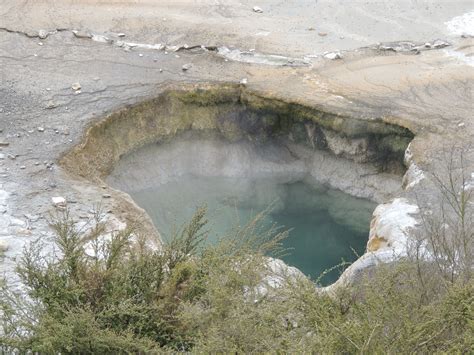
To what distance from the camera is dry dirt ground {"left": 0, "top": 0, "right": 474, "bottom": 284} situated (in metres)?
10.5

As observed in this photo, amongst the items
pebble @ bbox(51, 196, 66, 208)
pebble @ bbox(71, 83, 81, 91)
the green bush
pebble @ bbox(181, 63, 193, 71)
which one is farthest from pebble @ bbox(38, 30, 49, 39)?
the green bush

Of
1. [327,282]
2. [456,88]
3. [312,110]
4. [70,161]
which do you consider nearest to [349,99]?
[312,110]

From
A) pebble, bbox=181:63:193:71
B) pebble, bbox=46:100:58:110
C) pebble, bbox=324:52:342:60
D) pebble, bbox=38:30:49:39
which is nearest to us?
pebble, bbox=46:100:58:110

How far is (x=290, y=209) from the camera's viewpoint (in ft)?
42.9

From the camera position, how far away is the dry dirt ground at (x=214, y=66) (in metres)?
10.5

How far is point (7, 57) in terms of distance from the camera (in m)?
12.9

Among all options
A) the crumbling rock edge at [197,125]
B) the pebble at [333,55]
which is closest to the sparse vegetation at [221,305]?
the crumbling rock edge at [197,125]

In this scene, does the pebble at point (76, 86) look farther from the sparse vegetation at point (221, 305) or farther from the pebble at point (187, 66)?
the sparse vegetation at point (221, 305)

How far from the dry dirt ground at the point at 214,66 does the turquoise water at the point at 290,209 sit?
1.77 m

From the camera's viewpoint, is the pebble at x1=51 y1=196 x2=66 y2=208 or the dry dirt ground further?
the dry dirt ground

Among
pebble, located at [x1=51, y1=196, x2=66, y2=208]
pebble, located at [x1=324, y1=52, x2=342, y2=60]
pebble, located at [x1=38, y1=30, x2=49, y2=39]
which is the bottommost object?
pebble, located at [x1=51, y1=196, x2=66, y2=208]

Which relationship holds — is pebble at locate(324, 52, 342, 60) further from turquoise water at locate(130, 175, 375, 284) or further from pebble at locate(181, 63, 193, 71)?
pebble at locate(181, 63, 193, 71)

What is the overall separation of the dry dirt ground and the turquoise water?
1.77 metres

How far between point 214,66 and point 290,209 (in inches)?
122
